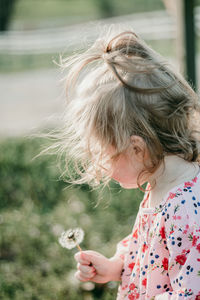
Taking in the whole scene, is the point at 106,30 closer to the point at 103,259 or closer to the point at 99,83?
the point at 99,83

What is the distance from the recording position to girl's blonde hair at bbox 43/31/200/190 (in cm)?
153

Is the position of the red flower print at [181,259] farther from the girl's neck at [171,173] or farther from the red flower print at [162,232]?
the girl's neck at [171,173]

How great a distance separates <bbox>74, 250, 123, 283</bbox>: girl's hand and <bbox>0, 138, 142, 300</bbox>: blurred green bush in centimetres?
31

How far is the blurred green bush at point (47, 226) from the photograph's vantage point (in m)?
2.51

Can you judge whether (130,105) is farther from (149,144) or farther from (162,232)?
(162,232)

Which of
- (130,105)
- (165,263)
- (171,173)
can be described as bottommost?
(165,263)

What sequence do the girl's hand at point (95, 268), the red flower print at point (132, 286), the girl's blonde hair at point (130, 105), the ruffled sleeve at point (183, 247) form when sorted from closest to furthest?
the ruffled sleeve at point (183, 247) < the girl's blonde hair at point (130, 105) < the red flower print at point (132, 286) < the girl's hand at point (95, 268)

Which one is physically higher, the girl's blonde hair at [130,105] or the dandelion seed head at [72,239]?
the girl's blonde hair at [130,105]

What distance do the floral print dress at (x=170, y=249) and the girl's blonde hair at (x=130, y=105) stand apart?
0.15 m

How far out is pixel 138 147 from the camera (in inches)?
61.5

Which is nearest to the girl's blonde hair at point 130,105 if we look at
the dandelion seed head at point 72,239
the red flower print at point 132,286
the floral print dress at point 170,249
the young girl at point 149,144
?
the young girl at point 149,144

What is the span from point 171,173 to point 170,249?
0.25 metres

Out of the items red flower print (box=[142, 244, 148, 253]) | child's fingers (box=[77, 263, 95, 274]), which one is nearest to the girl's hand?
child's fingers (box=[77, 263, 95, 274])

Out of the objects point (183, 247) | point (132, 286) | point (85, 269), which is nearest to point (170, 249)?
point (183, 247)
